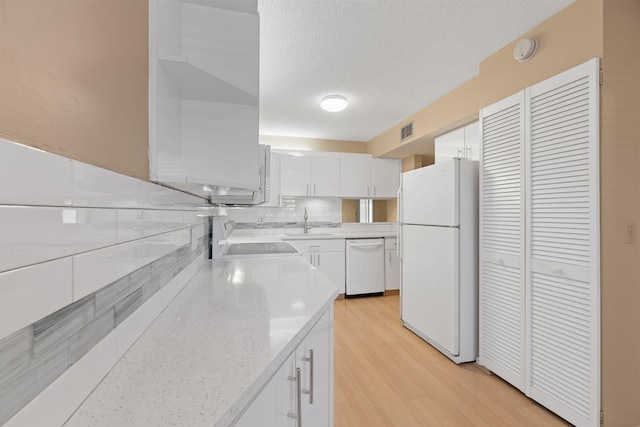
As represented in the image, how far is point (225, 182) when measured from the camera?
108 centimetres

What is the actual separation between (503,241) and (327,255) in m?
2.37

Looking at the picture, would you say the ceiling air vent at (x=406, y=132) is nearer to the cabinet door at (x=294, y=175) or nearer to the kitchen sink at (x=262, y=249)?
the cabinet door at (x=294, y=175)

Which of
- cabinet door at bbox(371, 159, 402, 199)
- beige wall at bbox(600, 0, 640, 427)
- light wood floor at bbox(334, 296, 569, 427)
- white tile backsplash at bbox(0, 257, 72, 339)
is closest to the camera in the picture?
white tile backsplash at bbox(0, 257, 72, 339)

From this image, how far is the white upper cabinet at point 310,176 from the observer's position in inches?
165

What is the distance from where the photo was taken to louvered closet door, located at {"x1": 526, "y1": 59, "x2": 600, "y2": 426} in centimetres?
147

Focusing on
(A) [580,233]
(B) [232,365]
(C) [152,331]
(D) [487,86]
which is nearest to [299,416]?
(B) [232,365]

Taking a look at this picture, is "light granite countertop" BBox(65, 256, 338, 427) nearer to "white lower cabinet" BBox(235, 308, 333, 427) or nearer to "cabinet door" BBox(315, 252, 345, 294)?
"white lower cabinet" BBox(235, 308, 333, 427)

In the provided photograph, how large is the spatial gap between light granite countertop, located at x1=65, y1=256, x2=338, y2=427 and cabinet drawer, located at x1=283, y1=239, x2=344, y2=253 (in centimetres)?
274

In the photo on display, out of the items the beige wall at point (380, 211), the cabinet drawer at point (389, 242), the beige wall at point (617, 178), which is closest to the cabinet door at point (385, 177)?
the beige wall at point (380, 211)

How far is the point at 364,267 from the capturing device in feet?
13.5

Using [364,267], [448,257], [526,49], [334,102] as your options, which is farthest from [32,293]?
[364,267]

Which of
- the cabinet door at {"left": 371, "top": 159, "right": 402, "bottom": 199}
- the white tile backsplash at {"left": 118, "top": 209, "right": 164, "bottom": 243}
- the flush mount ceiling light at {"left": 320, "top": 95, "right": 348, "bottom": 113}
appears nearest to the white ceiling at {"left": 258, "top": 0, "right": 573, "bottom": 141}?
the flush mount ceiling light at {"left": 320, "top": 95, "right": 348, "bottom": 113}

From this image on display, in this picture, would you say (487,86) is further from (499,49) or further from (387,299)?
(387,299)

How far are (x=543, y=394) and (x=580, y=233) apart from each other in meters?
0.99
